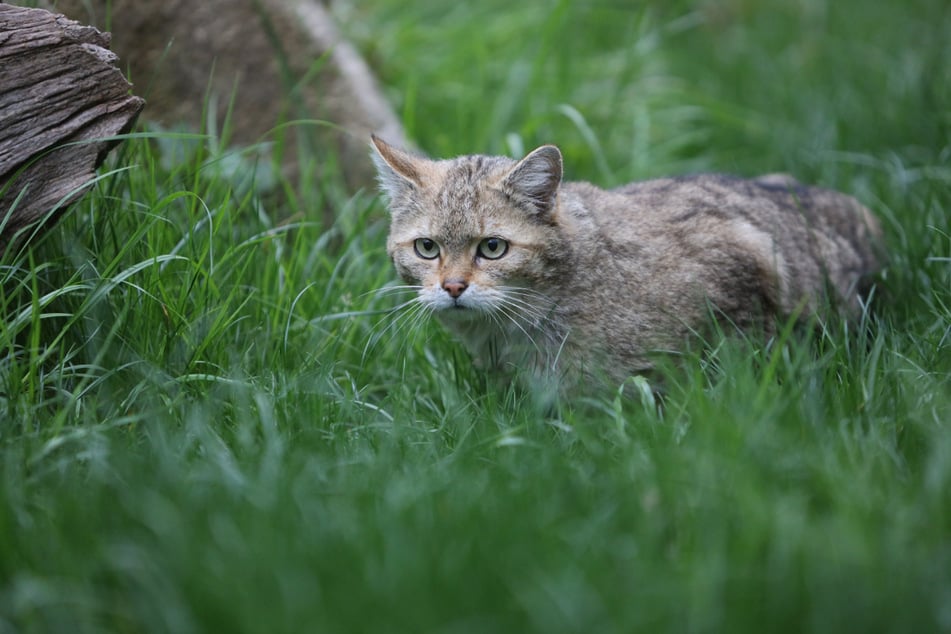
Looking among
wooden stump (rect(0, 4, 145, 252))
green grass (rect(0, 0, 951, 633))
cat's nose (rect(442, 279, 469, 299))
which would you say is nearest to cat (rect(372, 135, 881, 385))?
cat's nose (rect(442, 279, 469, 299))

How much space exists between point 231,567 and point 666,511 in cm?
118

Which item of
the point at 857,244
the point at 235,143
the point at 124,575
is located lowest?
the point at 857,244

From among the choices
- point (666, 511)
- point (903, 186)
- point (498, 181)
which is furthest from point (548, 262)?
point (903, 186)

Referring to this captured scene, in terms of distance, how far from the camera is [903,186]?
519cm

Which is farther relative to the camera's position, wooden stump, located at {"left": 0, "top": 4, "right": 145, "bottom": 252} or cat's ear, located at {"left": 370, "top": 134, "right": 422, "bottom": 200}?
cat's ear, located at {"left": 370, "top": 134, "right": 422, "bottom": 200}

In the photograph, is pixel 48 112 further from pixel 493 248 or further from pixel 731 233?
pixel 731 233

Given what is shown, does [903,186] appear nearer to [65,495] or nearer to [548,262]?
[548,262]

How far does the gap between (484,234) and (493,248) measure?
8cm

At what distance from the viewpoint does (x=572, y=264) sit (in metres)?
3.85

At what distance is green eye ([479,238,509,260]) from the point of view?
3.81 meters

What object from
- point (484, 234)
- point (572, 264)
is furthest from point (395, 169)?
point (572, 264)

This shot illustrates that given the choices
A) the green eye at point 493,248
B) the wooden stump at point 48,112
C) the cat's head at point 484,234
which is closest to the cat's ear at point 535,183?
the cat's head at point 484,234

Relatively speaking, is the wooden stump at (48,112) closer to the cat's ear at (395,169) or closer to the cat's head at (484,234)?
the cat's ear at (395,169)

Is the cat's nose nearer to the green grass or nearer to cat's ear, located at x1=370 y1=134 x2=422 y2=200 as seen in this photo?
the green grass
